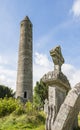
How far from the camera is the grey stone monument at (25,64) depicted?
4394 cm

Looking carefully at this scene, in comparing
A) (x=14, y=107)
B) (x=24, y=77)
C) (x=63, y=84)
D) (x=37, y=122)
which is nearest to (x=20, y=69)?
(x=24, y=77)

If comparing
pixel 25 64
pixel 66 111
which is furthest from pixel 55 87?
pixel 25 64

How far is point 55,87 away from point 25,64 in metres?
38.0

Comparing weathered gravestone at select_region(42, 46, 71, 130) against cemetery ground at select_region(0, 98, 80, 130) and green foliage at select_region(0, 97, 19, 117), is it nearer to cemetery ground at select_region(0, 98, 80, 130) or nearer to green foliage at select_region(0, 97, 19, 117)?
cemetery ground at select_region(0, 98, 80, 130)

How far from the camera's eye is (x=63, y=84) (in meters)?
8.05

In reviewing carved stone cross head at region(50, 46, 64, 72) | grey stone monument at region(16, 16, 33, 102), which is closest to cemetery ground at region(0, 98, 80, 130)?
carved stone cross head at region(50, 46, 64, 72)

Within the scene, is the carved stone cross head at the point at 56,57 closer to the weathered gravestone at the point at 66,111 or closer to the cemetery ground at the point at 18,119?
the weathered gravestone at the point at 66,111

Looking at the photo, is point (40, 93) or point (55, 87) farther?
point (40, 93)

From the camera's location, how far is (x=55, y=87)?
7727 mm

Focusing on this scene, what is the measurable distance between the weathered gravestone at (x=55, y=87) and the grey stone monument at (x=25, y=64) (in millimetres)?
35554

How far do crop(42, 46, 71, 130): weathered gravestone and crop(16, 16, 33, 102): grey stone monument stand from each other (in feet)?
117

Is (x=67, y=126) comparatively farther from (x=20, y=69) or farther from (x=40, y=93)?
(x=20, y=69)

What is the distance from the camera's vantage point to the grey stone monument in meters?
43.9

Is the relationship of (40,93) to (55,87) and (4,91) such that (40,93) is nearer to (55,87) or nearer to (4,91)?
(4,91)
